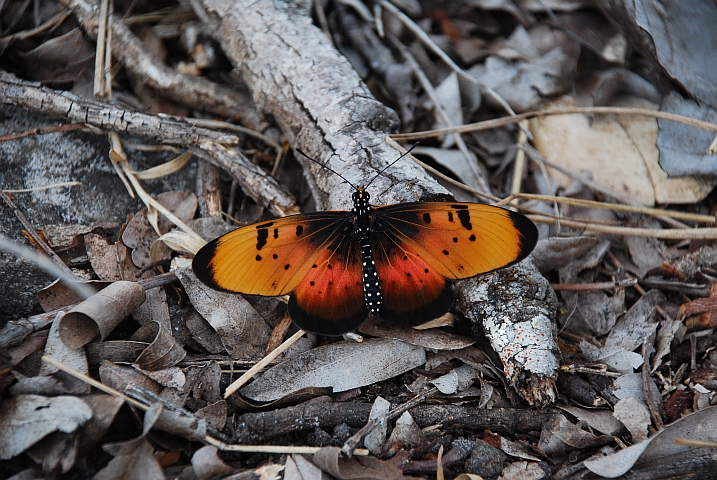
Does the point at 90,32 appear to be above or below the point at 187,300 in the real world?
above

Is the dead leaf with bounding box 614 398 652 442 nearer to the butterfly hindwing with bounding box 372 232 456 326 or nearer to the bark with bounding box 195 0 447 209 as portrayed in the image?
the butterfly hindwing with bounding box 372 232 456 326

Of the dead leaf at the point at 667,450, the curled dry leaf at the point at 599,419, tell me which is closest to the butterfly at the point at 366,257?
the curled dry leaf at the point at 599,419

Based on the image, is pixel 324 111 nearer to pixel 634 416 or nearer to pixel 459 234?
pixel 459 234

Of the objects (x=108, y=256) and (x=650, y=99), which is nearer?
(x=108, y=256)

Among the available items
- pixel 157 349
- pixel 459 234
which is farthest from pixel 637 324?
pixel 157 349

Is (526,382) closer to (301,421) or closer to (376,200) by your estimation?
(301,421)

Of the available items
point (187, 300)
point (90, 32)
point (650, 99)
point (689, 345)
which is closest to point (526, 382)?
point (689, 345)

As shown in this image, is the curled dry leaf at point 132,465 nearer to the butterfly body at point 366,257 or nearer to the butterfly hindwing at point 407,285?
the butterfly body at point 366,257
